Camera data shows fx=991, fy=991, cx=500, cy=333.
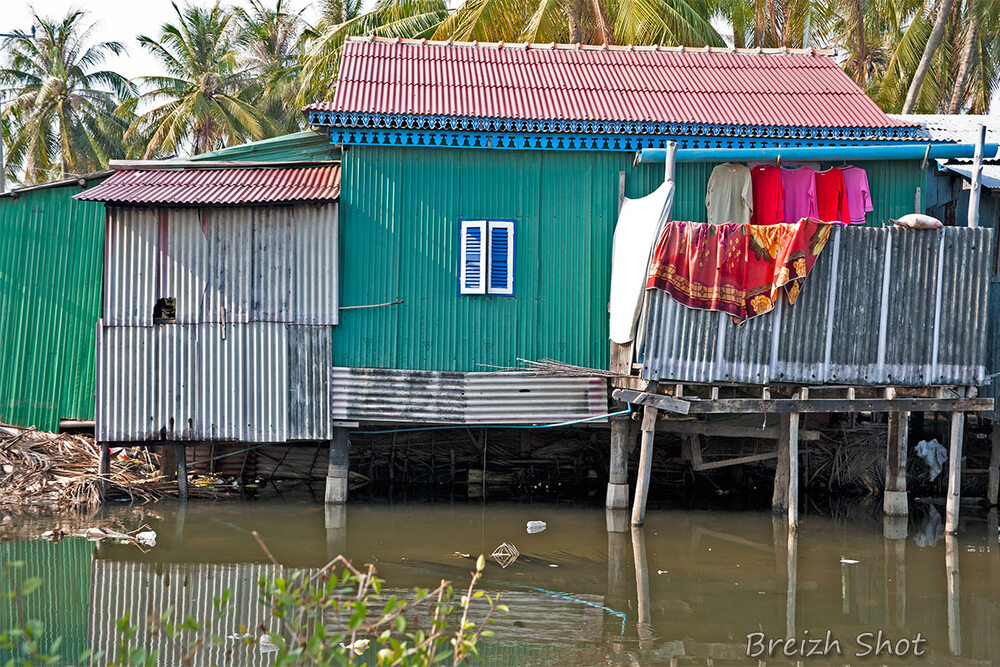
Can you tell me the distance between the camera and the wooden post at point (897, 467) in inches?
499

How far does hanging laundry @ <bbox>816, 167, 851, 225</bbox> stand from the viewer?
1286 centimetres

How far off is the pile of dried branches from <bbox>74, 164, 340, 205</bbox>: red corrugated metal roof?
356cm

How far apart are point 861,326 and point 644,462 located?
3.01 meters

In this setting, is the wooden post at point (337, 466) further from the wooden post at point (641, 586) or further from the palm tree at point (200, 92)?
the palm tree at point (200, 92)

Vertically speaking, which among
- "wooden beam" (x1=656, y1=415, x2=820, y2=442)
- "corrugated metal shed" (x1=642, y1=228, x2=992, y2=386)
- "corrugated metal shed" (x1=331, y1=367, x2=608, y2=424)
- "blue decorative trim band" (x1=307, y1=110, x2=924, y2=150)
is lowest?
"wooden beam" (x1=656, y1=415, x2=820, y2=442)

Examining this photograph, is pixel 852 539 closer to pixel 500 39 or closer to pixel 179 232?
pixel 179 232

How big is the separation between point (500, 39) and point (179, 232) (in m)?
10.6

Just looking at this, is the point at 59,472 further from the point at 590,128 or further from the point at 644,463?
the point at 590,128

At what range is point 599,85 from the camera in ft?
45.5

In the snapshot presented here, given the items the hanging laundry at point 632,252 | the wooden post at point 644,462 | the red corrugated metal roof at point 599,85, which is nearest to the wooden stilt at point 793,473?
the wooden post at point 644,462

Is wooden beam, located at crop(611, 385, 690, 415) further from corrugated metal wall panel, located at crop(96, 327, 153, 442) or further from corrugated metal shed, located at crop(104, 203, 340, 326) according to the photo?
corrugated metal wall panel, located at crop(96, 327, 153, 442)

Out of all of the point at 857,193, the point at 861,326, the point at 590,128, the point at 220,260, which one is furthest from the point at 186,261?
the point at 857,193

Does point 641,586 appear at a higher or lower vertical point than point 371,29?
lower

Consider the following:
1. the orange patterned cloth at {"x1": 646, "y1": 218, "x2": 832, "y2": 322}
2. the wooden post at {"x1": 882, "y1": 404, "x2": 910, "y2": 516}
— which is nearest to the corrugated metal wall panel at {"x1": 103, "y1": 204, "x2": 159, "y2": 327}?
the orange patterned cloth at {"x1": 646, "y1": 218, "x2": 832, "y2": 322}
